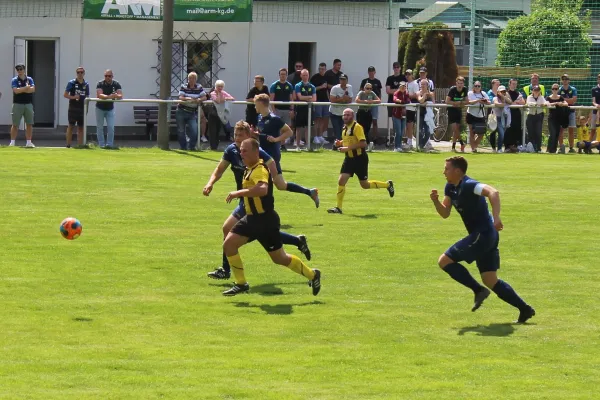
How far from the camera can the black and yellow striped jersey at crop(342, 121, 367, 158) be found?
19.2 m

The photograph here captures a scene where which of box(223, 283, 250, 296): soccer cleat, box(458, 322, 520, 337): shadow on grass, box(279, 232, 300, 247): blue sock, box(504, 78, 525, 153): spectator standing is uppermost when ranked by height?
box(504, 78, 525, 153): spectator standing

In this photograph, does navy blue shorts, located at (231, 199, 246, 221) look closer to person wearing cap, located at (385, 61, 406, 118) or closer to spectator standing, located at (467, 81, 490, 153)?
spectator standing, located at (467, 81, 490, 153)

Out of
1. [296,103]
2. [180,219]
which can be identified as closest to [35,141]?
[296,103]

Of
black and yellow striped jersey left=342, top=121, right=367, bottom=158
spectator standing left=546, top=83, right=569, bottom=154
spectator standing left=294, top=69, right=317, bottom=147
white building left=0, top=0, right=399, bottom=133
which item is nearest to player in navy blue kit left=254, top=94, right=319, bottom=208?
black and yellow striped jersey left=342, top=121, right=367, bottom=158

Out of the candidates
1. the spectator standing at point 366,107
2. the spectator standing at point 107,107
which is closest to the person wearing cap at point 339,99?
the spectator standing at point 366,107

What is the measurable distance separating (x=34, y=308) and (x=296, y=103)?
17136 millimetres

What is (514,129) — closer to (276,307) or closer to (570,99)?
(570,99)

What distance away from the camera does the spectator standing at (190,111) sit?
28.4 metres

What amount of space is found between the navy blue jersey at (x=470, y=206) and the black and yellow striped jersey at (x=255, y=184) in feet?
6.25

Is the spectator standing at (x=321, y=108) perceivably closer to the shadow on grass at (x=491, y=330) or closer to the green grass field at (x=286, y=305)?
the green grass field at (x=286, y=305)

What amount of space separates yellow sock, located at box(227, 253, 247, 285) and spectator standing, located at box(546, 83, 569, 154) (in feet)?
61.2

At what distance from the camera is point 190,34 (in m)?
32.7

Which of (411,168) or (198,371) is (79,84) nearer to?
(411,168)

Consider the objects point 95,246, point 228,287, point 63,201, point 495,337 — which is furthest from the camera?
point 63,201
